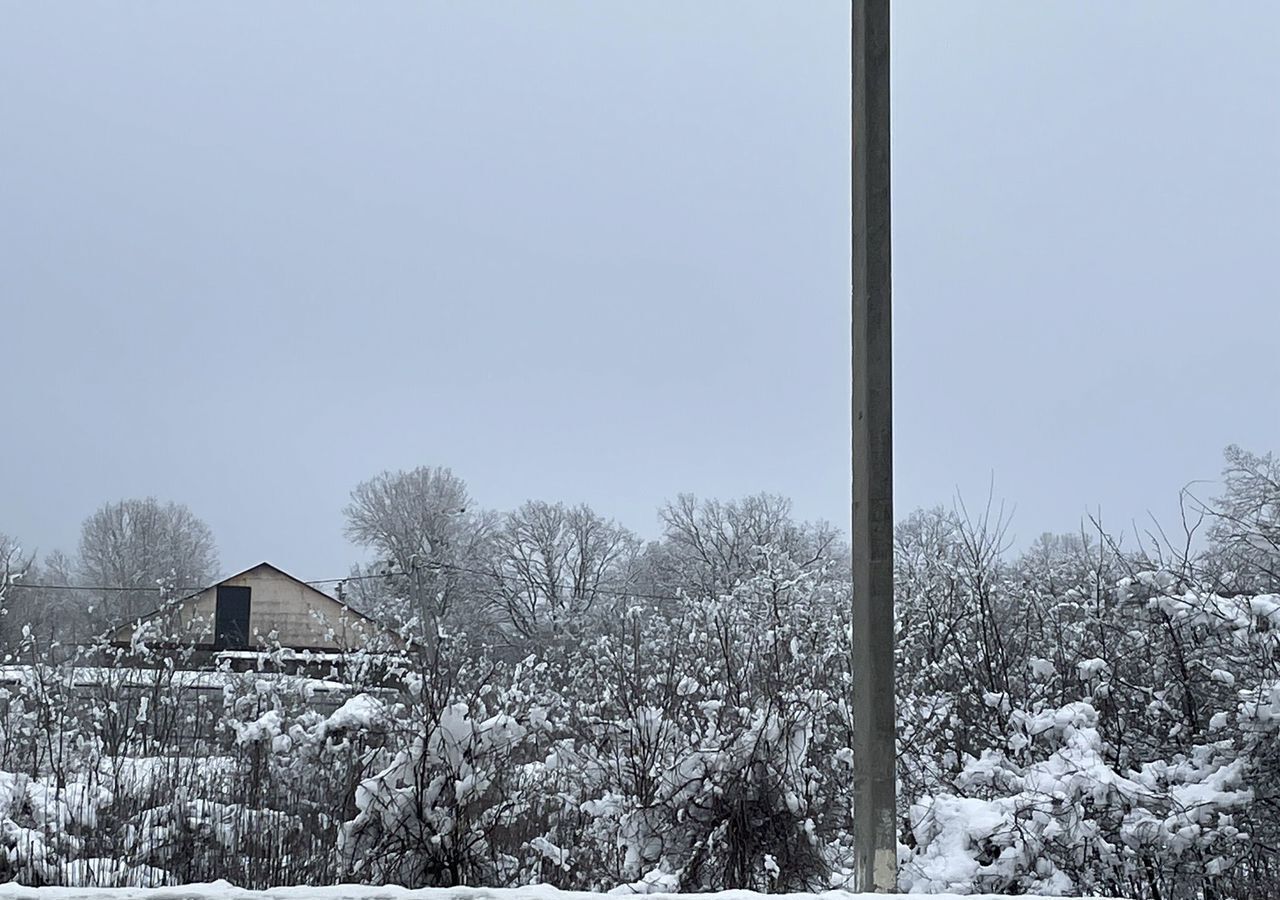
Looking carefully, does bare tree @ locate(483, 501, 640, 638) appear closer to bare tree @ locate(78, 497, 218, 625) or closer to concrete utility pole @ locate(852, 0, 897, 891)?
bare tree @ locate(78, 497, 218, 625)

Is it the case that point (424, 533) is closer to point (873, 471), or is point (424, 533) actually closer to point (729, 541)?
point (729, 541)

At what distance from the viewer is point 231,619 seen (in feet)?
17.9

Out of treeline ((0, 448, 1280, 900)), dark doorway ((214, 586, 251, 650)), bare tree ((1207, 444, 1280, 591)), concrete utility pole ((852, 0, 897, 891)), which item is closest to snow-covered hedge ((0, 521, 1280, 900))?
treeline ((0, 448, 1280, 900))

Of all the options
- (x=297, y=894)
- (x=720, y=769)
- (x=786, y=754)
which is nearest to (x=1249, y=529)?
(x=786, y=754)

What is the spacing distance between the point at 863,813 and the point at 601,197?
18.0ft

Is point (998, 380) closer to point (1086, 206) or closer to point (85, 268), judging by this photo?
point (1086, 206)

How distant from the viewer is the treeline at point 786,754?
2812mm

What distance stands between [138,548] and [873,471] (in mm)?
9228

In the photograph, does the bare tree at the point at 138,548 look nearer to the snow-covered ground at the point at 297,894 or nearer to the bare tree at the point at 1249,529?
the snow-covered ground at the point at 297,894

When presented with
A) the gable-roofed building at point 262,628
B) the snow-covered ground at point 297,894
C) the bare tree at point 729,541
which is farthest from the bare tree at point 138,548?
the snow-covered ground at point 297,894

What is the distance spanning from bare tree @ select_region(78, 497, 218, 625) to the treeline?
4.30 metres

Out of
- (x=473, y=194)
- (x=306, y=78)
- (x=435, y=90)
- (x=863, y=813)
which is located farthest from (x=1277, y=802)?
(x=473, y=194)

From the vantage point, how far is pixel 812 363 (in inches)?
324

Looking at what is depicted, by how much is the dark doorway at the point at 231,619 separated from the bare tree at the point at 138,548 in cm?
78
